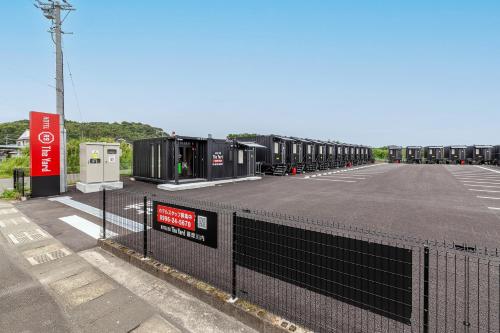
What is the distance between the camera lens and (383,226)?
726 cm

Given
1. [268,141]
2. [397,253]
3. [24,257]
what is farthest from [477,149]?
[24,257]

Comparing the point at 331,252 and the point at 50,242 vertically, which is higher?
the point at 331,252

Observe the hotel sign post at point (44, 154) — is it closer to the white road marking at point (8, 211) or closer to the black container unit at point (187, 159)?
the white road marking at point (8, 211)

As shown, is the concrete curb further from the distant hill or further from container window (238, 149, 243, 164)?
the distant hill

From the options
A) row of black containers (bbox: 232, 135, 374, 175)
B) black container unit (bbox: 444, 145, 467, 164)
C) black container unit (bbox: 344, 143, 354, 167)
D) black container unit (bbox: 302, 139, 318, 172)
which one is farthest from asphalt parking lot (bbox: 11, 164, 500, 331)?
black container unit (bbox: 444, 145, 467, 164)

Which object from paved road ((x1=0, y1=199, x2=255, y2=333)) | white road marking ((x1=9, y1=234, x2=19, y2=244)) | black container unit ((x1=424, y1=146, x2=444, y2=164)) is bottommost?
paved road ((x1=0, y1=199, x2=255, y2=333))

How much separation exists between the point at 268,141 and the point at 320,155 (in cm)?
1232

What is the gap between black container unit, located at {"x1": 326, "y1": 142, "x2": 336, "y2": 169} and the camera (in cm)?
3587

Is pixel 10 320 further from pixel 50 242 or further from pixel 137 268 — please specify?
pixel 50 242

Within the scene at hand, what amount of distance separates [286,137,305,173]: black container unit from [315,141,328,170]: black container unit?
5074 mm

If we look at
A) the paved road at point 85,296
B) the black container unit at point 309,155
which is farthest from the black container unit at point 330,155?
the paved road at point 85,296

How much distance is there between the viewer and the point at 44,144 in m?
11.8

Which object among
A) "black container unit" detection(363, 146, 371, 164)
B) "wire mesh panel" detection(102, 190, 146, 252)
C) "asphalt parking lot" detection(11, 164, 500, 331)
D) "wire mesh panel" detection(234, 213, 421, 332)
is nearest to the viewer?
"wire mesh panel" detection(234, 213, 421, 332)

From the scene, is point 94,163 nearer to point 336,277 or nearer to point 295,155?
point 336,277
